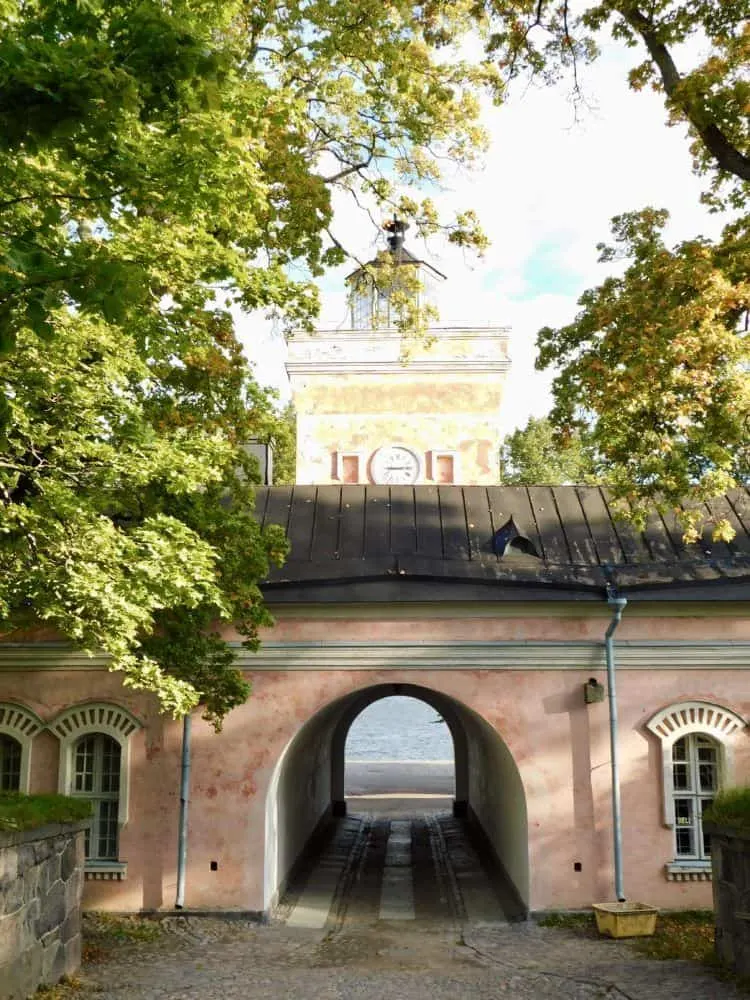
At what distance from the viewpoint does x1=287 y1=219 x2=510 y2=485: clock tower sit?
2534cm

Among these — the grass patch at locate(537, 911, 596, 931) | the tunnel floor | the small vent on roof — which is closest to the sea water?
the tunnel floor

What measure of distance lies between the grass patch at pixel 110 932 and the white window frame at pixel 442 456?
14.5 m

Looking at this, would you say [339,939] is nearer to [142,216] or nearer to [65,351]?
[65,351]

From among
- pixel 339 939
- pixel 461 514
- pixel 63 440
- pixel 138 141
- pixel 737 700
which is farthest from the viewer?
pixel 461 514

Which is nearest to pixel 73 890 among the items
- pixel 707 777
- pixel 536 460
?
pixel 707 777

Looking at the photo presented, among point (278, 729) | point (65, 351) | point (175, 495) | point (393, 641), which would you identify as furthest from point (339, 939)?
point (65, 351)

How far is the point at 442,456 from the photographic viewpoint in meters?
25.3

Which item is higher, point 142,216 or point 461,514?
point 142,216

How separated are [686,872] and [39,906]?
8.35 metres

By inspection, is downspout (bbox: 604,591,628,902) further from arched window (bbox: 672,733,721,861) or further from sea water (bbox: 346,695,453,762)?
sea water (bbox: 346,695,453,762)

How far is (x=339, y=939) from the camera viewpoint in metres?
12.2

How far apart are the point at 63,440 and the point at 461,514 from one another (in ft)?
24.6

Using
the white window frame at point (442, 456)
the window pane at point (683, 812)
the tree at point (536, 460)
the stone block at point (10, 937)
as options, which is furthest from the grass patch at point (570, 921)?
the tree at point (536, 460)

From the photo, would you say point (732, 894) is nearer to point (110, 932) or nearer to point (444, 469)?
point (110, 932)
